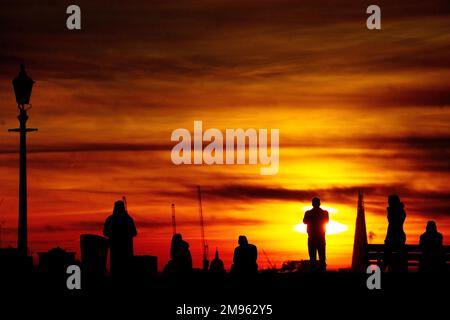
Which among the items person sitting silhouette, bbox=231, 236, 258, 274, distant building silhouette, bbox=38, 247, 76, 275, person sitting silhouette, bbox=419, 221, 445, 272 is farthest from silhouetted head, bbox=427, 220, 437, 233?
distant building silhouette, bbox=38, 247, 76, 275

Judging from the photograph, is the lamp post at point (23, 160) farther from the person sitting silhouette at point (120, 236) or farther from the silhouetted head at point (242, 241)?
the silhouetted head at point (242, 241)

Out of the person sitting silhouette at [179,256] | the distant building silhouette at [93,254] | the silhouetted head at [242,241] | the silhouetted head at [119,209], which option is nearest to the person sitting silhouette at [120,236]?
the silhouetted head at [119,209]

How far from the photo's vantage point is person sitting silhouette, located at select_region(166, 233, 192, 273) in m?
32.1

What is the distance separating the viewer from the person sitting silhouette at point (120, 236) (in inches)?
1194

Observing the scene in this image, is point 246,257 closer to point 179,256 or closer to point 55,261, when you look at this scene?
point 179,256

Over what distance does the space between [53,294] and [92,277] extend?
3.67 feet

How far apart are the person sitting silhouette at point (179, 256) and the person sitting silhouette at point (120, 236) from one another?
1519 millimetres

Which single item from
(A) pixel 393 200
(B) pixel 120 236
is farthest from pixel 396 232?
(B) pixel 120 236

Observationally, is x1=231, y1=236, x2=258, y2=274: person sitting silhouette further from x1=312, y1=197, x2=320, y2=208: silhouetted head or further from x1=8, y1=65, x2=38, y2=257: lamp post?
x1=8, y1=65, x2=38, y2=257: lamp post

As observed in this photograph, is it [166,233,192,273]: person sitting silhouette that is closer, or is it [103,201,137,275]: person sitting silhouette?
[103,201,137,275]: person sitting silhouette

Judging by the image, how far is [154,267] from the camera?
34125mm

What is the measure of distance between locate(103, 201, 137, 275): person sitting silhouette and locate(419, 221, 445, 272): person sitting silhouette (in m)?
7.49
